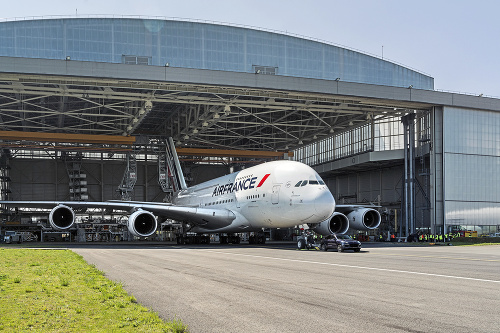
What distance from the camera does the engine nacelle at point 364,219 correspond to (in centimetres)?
3756

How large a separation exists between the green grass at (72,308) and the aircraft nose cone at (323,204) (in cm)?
1694

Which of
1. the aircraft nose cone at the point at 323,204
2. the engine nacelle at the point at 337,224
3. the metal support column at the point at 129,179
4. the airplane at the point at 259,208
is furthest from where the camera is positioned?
the metal support column at the point at 129,179

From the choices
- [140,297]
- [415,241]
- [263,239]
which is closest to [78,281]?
[140,297]

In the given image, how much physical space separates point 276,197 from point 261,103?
57.3 ft

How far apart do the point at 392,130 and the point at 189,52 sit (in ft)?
77.0

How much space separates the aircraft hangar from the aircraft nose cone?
15.4 metres

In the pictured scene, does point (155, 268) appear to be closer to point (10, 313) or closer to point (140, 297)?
point (140, 297)

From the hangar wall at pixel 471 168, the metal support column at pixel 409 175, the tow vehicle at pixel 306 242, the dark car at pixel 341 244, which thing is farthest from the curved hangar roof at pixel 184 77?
the dark car at pixel 341 244

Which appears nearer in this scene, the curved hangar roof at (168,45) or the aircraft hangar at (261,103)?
the aircraft hangar at (261,103)

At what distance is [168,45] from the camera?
51625 mm

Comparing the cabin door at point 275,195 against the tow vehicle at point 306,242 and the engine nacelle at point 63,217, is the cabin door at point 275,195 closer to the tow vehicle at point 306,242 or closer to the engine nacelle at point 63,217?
the tow vehicle at point 306,242

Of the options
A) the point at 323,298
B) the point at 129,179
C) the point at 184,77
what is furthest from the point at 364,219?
the point at 129,179

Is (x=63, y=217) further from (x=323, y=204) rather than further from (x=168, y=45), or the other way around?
(x=168, y=45)

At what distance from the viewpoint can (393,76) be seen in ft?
209
